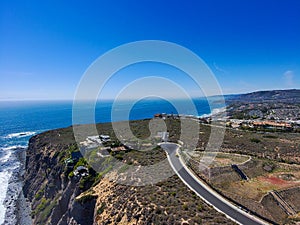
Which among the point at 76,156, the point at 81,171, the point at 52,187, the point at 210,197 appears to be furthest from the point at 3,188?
the point at 210,197

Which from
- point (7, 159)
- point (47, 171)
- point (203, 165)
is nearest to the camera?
point (203, 165)

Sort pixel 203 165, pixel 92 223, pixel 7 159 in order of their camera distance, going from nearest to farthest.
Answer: pixel 92 223, pixel 203 165, pixel 7 159

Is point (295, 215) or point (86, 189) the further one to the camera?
point (86, 189)

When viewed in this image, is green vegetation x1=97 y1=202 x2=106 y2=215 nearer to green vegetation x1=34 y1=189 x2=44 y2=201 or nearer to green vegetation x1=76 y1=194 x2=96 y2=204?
green vegetation x1=76 y1=194 x2=96 y2=204

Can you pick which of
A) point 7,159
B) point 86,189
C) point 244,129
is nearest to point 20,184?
point 7,159

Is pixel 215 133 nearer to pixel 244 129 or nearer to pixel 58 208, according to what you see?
pixel 244 129
